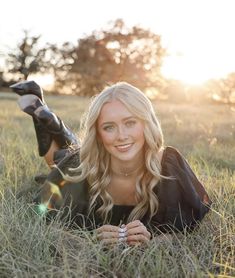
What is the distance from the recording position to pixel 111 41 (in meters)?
31.3

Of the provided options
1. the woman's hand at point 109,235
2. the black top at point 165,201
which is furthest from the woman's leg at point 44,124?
the woman's hand at point 109,235

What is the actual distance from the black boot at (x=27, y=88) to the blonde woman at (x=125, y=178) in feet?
4.28

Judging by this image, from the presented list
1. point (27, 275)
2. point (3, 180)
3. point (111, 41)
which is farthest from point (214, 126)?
point (111, 41)

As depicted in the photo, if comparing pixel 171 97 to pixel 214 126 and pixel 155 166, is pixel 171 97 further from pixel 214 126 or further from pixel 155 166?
pixel 155 166

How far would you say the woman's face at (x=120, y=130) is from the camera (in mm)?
2768

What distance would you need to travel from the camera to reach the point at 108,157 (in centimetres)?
305

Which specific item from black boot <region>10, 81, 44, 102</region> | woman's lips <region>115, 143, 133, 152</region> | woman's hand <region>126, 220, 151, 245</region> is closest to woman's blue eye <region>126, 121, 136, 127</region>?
woman's lips <region>115, 143, 133, 152</region>

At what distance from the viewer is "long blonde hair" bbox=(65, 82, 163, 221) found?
281cm

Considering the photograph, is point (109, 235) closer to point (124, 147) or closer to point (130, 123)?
point (124, 147)

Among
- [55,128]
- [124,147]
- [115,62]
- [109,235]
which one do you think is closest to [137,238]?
[109,235]

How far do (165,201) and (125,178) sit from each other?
33 centimetres

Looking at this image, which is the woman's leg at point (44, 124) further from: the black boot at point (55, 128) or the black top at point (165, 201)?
the black top at point (165, 201)

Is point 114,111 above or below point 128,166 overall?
above

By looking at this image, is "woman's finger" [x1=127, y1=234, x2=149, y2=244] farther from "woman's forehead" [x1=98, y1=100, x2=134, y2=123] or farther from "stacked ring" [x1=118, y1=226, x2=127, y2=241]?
"woman's forehead" [x1=98, y1=100, x2=134, y2=123]
